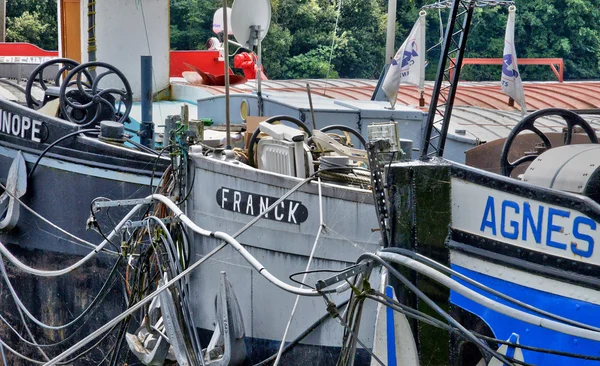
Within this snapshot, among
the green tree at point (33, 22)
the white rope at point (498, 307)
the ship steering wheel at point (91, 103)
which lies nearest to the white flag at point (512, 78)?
the ship steering wheel at point (91, 103)

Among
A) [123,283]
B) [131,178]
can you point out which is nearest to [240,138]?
[131,178]

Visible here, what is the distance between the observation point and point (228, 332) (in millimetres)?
7430

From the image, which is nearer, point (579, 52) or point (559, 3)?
point (559, 3)

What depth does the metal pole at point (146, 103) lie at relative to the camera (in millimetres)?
9539

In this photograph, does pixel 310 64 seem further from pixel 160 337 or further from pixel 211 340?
pixel 211 340

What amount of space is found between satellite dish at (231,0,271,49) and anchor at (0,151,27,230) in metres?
2.75

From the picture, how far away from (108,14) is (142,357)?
7.86m

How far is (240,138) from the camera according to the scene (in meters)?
9.58

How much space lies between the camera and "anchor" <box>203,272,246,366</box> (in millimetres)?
7418

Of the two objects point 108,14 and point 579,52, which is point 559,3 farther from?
point 108,14

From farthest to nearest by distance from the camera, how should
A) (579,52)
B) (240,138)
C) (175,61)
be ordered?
1. (579,52)
2. (175,61)
3. (240,138)

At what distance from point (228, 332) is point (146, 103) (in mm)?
3139

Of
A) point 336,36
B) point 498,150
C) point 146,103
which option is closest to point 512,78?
point 498,150

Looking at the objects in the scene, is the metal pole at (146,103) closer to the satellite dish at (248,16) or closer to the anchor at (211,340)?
the satellite dish at (248,16)
